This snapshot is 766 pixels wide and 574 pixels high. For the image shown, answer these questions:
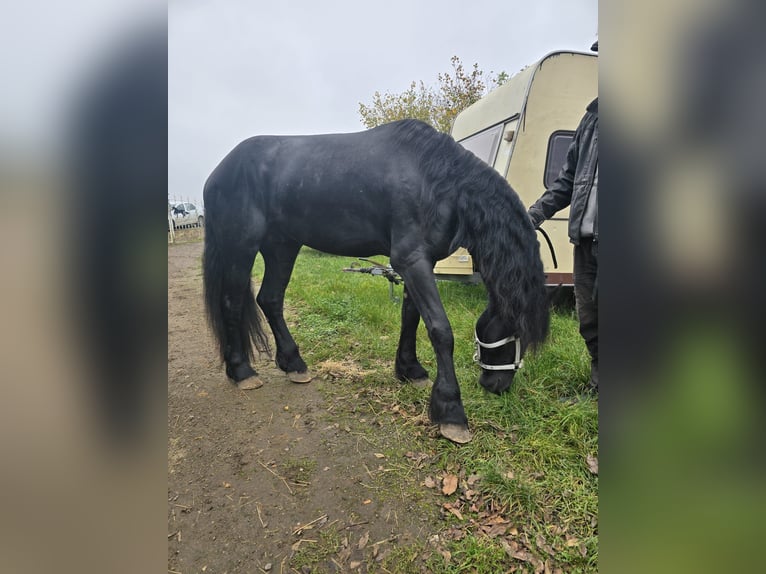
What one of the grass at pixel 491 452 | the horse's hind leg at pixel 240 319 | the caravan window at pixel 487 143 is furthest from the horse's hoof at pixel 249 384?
the caravan window at pixel 487 143

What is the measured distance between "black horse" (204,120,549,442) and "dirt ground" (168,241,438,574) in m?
0.44

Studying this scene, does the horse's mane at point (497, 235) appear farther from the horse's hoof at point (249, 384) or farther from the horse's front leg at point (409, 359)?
the horse's hoof at point (249, 384)

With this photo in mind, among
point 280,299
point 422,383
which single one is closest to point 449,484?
point 422,383

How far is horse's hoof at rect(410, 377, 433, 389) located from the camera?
9.95ft

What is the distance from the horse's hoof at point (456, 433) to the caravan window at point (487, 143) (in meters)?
3.81

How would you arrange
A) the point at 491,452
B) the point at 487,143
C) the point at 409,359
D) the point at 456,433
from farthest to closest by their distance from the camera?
the point at 487,143, the point at 409,359, the point at 456,433, the point at 491,452

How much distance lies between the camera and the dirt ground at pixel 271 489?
5.15 ft

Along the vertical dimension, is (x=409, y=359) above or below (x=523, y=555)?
above

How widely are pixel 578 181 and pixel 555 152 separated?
282 cm

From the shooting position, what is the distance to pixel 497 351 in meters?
2.49

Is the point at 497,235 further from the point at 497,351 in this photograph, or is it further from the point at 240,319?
the point at 240,319
